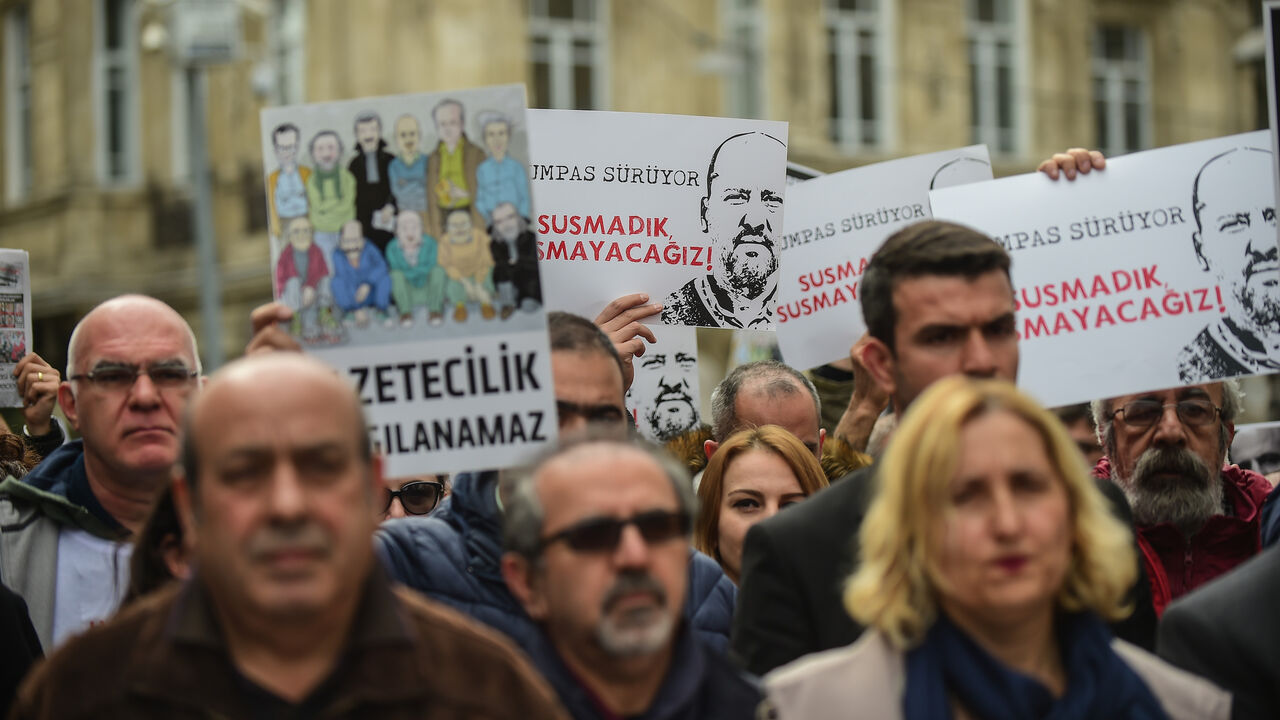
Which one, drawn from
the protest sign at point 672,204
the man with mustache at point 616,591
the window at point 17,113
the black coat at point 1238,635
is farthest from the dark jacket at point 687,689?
the window at point 17,113

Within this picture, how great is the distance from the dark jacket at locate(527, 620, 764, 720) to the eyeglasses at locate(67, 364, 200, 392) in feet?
5.90

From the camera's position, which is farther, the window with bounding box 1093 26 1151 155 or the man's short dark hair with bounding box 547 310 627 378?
the window with bounding box 1093 26 1151 155

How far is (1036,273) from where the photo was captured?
5.50 metres

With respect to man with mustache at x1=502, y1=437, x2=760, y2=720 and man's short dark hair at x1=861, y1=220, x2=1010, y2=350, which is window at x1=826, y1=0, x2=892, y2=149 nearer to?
man's short dark hair at x1=861, y1=220, x2=1010, y2=350

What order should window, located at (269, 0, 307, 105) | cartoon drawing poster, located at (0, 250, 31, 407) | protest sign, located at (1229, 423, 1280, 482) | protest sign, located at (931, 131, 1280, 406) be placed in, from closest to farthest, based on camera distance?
protest sign, located at (931, 131, 1280, 406)
cartoon drawing poster, located at (0, 250, 31, 407)
protest sign, located at (1229, 423, 1280, 482)
window, located at (269, 0, 307, 105)

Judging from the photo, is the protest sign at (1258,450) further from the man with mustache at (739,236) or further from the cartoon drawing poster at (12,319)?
the cartoon drawing poster at (12,319)

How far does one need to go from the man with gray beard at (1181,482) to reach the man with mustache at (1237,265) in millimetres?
467

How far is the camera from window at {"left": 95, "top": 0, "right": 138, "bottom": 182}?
2673cm

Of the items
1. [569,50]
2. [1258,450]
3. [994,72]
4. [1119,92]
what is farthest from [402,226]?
[1119,92]

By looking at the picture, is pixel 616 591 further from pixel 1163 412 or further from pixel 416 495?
pixel 416 495

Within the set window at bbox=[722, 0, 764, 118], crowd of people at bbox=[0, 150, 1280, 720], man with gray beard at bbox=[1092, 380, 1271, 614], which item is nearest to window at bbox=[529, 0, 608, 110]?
window at bbox=[722, 0, 764, 118]

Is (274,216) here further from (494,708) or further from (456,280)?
(494,708)

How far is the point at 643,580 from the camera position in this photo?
11.6ft

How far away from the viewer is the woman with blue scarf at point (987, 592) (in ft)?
11.5
